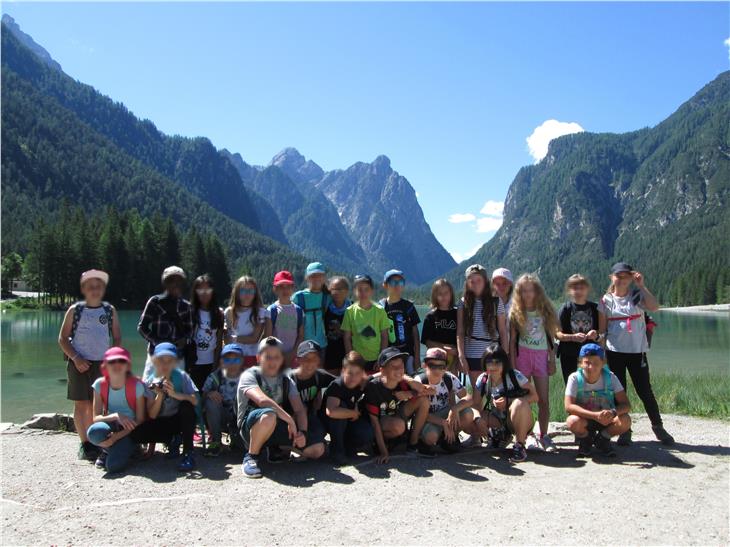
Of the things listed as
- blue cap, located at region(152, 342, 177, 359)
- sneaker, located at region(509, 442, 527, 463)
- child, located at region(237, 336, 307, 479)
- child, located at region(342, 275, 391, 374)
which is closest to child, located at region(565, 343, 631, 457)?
sneaker, located at region(509, 442, 527, 463)

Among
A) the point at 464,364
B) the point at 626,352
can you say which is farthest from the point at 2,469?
the point at 626,352

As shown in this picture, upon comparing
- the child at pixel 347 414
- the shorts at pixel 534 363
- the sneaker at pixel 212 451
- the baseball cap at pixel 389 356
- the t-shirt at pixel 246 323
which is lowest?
the sneaker at pixel 212 451

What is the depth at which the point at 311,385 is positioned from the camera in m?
5.82

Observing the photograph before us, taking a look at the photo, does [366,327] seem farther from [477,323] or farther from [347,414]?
[477,323]

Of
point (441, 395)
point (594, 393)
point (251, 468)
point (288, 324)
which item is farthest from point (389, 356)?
point (594, 393)

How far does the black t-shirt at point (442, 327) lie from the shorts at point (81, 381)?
400cm

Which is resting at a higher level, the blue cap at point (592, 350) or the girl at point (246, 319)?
the girl at point (246, 319)

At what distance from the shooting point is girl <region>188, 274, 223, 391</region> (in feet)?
20.8

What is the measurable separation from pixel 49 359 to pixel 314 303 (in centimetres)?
2057

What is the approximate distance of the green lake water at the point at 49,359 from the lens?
45.3 ft

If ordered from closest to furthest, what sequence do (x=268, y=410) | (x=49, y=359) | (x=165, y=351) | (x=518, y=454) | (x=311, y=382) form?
(x=268, y=410) → (x=165, y=351) → (x=518, y=454) → (x=311, y=382) → (x=49, y=359)

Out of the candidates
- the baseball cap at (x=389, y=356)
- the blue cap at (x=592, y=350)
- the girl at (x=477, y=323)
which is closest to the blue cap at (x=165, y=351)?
the baseball cap at (x=389, y=356)

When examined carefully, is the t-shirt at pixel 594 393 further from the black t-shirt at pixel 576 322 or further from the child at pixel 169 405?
the child at pixel 169 405

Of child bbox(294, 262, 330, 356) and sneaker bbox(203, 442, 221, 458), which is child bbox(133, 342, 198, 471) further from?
child bbox(294, 262, 330, 356)
